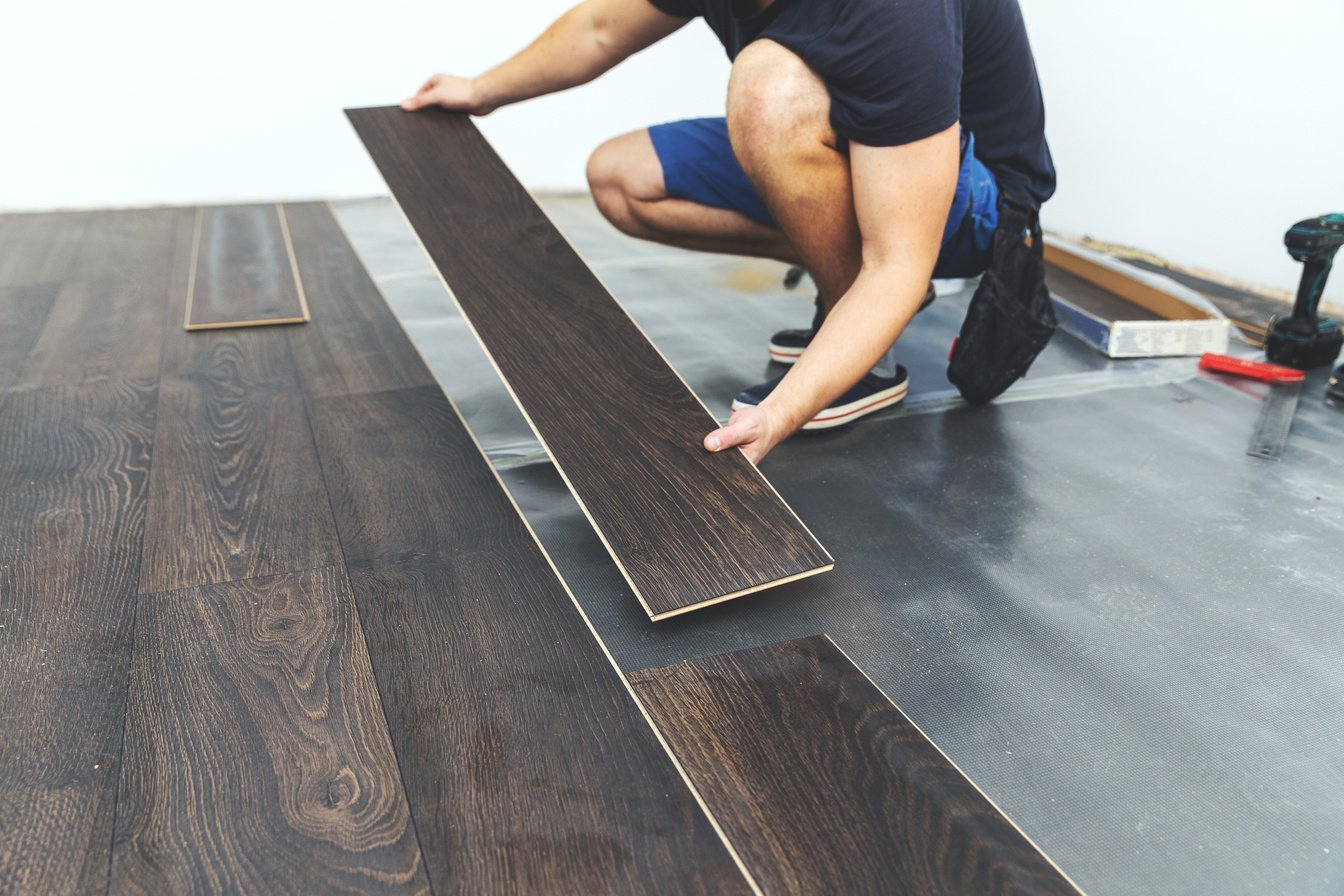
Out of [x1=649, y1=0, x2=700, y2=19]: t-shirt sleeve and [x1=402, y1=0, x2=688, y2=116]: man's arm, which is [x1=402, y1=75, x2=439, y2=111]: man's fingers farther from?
[x1=649, y1=0, x2=700, y2=19]: t-shirt sleeve

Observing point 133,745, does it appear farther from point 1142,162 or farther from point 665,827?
point 1142,162

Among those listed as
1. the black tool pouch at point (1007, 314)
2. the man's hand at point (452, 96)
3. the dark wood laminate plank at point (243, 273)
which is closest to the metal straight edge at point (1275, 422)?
the black tool pouch at point (1007, 314)

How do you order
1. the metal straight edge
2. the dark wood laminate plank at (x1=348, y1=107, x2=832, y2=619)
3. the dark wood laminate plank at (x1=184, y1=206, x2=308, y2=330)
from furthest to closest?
the dark wood laminate plank at (x1=184, y1=206, x2=308, y2=330), the metal straight edge, the dark wood laminate plank at (x1=348, y1=107, x2=832, y2=619)

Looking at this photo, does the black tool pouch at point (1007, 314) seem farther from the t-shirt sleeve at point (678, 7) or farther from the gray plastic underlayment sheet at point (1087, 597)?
the t-shirt sleeve at point (678, 7)

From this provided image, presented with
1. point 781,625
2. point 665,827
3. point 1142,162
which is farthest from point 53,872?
point 1142,162

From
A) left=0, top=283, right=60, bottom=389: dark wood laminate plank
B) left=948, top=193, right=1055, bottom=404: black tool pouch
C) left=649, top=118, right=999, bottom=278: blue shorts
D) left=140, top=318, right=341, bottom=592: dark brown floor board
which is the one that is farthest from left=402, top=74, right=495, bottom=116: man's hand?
left=948, top=193, right=1055, bottom=404: black tool pouch

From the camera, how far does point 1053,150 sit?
141 inches

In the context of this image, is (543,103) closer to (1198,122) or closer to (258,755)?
(1198,122)

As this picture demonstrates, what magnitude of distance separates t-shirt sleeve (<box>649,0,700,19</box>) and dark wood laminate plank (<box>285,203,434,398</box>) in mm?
832

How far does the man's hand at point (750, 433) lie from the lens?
1518 mm

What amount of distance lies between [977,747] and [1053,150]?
2.91 m

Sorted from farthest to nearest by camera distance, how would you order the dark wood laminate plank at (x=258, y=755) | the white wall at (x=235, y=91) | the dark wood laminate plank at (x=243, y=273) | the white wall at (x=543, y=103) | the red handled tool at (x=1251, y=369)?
the white wall at (x=235, y=91), the white wall at (x=543, y=103), the dark wood laminate plank at (x=243, y=273), the red handled tool at (x=1251, y=369), the dark wood laminate plank at (x=258, y=755)

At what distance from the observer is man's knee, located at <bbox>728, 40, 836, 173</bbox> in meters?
1.67

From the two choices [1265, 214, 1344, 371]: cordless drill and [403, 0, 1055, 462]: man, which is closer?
[403, 0, 1055, 462]: man
